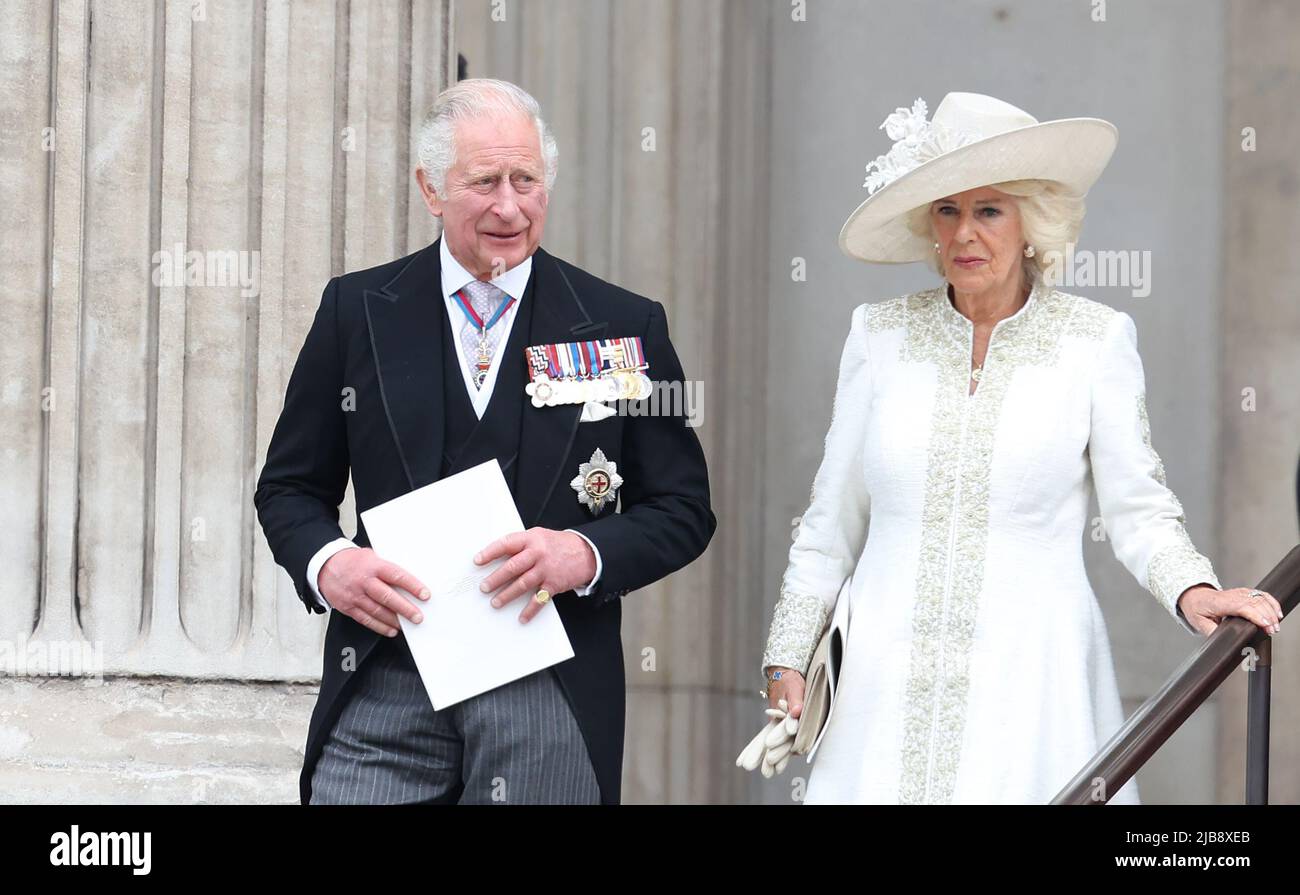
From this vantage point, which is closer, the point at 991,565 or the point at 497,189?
the point at 497,189

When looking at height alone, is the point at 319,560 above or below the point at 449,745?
above

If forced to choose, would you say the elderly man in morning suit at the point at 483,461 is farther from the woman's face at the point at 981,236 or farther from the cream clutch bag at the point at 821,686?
the woman's face at the point at 981,236

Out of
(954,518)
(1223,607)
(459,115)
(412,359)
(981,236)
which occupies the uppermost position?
(459,115)

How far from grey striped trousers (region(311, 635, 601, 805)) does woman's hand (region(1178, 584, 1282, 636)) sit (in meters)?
1.08

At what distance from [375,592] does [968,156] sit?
1324mm

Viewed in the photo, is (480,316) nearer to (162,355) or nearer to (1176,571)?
(1176,571)

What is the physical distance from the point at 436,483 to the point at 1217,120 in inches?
149

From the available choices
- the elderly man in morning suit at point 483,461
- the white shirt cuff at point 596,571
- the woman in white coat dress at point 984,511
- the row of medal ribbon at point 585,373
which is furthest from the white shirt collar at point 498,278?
the woman in white coat dress at point 984,511

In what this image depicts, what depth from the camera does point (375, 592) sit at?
2643 mm

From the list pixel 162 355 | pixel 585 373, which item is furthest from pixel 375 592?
pixel 162 355

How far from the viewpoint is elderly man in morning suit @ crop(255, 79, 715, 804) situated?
8.77ft

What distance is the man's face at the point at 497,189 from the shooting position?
2.73 metres

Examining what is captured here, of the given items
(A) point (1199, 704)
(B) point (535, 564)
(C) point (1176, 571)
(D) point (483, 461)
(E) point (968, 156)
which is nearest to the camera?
(B) point (535, 564)

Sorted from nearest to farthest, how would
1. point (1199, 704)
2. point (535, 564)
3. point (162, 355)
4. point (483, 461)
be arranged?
point (535, 564), point (483, 461), point (1199, 704), point (162, 355)
